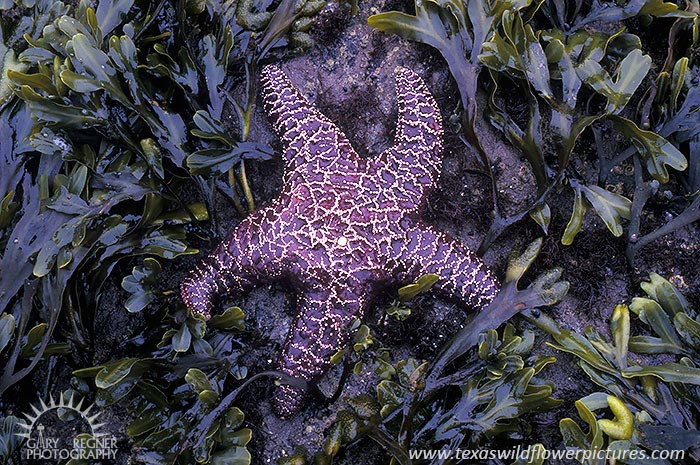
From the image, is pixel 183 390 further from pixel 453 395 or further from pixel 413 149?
pixel 413 149

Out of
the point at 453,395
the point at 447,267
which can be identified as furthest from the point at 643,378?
the point at 447,267

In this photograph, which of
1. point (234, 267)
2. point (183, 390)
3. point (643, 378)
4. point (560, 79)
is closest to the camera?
point (643, 378)

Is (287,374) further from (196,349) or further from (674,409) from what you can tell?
(674,409)

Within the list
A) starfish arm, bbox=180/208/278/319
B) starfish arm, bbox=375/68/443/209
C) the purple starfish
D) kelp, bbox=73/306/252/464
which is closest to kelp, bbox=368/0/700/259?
starfish arm, bbox=375/68/443/209

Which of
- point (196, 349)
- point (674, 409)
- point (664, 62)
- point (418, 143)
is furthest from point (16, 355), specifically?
point (664, 62)

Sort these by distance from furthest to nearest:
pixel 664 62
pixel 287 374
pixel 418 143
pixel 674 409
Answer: pixel 664 62 → pixel 418 143 → pixel 287 374 → pixel 674 409

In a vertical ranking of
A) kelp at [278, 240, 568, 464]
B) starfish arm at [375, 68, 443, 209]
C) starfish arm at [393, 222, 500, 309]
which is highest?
starfish arm at [375, 68, 443, 209]

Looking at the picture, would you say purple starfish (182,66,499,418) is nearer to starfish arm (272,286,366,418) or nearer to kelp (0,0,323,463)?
starfish arm (272,286,366,418)
